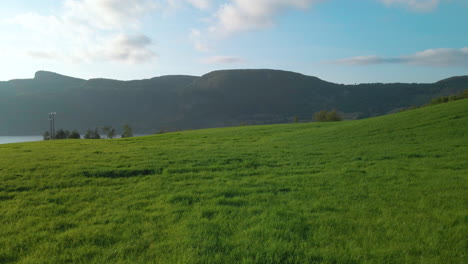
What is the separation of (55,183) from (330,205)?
8490mm

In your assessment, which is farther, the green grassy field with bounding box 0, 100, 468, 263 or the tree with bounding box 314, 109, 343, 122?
the tree with bounding box 314, 109, 343, 122

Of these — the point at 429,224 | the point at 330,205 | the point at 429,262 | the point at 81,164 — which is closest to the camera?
the point at 429,262

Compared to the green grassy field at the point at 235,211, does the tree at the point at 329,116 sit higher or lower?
higher

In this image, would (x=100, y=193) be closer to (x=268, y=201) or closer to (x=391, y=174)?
(x=268, y=201)

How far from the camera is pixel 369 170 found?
10945 mm

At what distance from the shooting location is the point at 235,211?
661 cm

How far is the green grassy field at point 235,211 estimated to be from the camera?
4.77 metres

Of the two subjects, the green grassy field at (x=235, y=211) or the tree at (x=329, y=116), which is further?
the tree at (x=329, y=116)

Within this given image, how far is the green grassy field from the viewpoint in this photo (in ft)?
15.6

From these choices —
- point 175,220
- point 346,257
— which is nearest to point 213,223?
point 175,220

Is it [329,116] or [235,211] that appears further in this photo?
[329,116]

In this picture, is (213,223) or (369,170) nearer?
(213,223)

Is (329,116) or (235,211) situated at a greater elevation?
(329,116)

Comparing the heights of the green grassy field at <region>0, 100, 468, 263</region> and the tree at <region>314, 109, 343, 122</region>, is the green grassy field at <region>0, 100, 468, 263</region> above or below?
below
